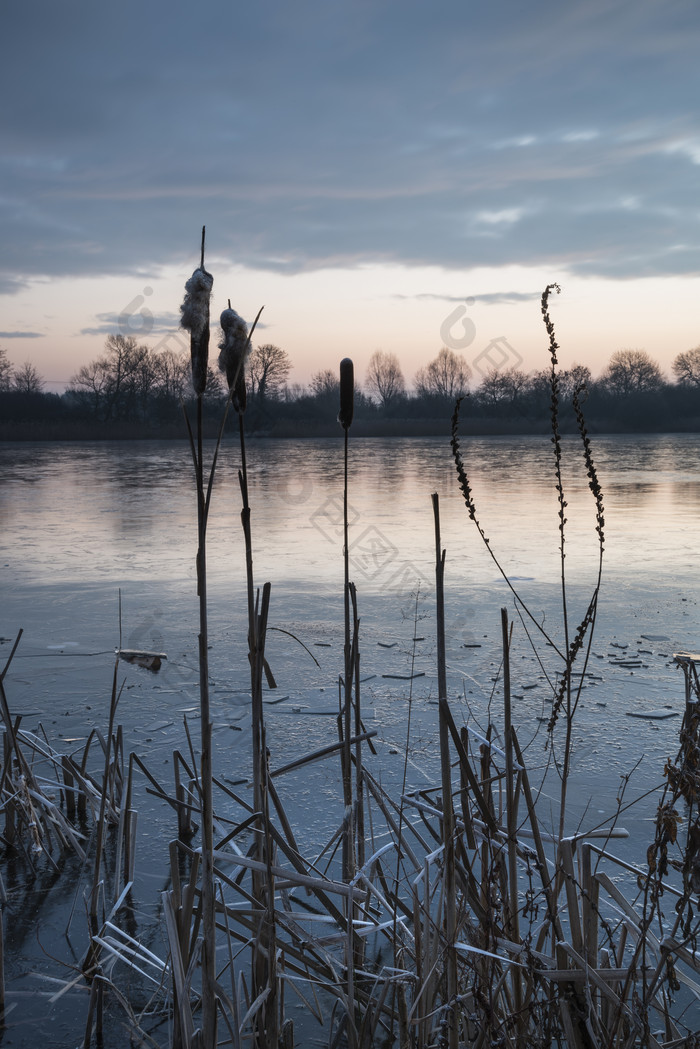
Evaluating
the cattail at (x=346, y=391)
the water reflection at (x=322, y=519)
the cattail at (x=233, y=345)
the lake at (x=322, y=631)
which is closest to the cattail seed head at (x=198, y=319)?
the cattail at (x=233, y=345)

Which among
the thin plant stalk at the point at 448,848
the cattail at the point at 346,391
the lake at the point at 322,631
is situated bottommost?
the lake at the point at 322,631

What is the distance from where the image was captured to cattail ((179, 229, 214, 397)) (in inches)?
44.6

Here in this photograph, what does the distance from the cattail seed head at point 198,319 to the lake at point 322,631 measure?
57 cm

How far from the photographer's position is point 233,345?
4.31 ft

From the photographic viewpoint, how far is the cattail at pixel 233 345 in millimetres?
1307

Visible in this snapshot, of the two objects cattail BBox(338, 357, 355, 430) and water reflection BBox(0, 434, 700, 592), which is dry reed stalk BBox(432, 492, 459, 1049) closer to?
cattail BBox(338, 357, 355, 430)

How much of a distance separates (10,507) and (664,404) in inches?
2305

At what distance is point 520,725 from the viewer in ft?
12.9

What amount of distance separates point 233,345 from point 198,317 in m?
0.18

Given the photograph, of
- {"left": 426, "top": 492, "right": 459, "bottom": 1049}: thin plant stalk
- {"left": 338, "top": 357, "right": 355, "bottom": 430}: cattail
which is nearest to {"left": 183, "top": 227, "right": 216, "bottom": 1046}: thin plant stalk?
{"left": 426, "top": 492, "right": 459, "bottom": 1049}: thin plant stalk

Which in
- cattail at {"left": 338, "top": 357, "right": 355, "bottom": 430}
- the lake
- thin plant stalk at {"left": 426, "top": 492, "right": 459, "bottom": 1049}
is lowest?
the lake

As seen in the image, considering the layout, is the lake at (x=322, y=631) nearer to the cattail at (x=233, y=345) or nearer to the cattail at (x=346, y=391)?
the cattail at (x=233, y=345)

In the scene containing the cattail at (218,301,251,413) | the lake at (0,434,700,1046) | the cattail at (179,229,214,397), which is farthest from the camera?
the lake at (0,434,700,1046)

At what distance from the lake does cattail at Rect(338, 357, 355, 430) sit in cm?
61
